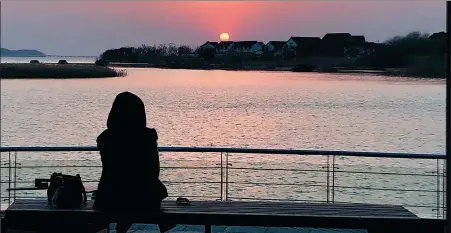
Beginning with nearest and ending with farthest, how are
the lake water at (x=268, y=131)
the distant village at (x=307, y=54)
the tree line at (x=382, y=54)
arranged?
the lake water at (x=268, y=131), the tree line at (x=382, y=54), the distant village at (x=307, y=54)

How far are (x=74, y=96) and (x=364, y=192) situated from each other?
39.2m

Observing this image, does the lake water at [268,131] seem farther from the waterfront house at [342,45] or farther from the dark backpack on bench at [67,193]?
the waterfront house at [342,45]

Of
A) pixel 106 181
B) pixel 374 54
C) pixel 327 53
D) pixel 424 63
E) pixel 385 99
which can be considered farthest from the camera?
pixel 385 99

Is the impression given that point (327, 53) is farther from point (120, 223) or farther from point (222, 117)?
point (120, 223)

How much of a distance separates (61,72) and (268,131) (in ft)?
127

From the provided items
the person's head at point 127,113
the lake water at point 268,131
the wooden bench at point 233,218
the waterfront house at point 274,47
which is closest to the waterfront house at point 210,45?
the waterfront house at point 274,47

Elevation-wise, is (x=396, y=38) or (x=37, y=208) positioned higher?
(x=396, y=38)

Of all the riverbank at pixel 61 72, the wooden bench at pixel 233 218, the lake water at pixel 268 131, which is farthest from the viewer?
the riverbank at pixel 61 72

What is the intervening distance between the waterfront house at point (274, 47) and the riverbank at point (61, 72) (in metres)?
19.9

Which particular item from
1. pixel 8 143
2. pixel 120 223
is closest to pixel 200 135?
pixel 8 143

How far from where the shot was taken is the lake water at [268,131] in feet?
28.9

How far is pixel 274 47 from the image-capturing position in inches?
1608

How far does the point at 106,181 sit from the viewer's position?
13.4ft

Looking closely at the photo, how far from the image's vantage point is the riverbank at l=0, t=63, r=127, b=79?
55.2 meters
